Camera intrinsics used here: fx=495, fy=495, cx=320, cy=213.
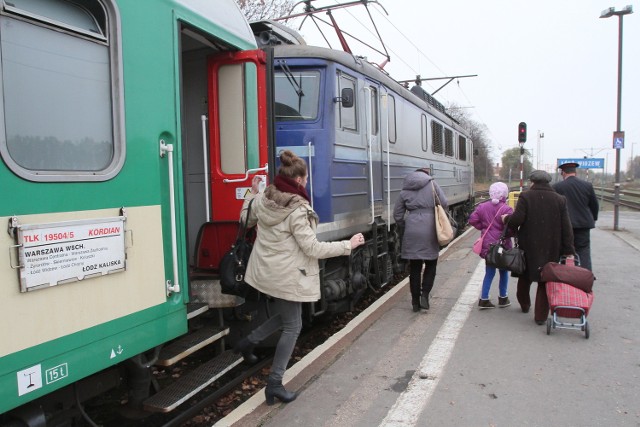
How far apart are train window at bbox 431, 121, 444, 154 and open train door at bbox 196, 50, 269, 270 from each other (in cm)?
723

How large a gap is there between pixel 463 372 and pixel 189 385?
7.52 feet

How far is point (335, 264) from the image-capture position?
580 cm

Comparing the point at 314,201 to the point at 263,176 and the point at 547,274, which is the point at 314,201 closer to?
the point at 263,176

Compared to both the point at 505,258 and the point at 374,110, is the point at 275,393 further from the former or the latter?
the point at 374,110

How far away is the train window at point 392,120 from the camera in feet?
24.0

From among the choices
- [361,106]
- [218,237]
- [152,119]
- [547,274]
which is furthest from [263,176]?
[547,274]

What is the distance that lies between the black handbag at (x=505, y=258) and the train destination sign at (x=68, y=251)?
13.7 feet

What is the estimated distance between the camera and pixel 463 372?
4254mm

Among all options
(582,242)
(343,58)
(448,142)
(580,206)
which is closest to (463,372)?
(582,242)

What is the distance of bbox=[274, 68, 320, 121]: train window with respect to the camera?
5.45 meters

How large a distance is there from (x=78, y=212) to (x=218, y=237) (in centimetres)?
162

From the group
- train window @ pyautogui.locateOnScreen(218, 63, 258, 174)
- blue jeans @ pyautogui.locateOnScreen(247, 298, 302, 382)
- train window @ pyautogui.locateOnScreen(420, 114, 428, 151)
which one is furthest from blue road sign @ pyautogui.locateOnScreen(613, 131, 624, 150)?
blue jeans @ pyautogui.locateOnScreen(247, 298, 302, 382)

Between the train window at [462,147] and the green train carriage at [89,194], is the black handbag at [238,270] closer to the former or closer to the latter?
the green train carriage at [89,194]

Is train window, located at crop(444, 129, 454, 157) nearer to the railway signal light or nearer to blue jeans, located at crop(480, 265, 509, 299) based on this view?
the railway signal light
